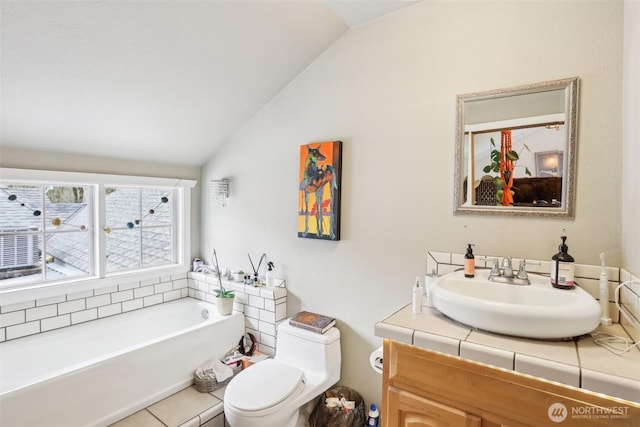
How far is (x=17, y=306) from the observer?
226cm

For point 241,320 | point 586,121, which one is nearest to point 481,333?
point 586,121

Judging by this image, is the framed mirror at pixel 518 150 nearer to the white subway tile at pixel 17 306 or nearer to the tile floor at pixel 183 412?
the tile floor at pixel 183 412

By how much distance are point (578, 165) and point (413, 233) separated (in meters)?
0.85

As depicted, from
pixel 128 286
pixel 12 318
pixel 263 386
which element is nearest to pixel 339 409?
pixel 263 386

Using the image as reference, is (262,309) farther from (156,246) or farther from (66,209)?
(66,209)

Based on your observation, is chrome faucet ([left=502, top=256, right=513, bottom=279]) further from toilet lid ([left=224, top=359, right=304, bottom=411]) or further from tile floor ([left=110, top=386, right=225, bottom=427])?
tile floor ([left=110, top=386, right=225, bottom=427])

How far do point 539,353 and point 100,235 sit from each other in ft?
9.93

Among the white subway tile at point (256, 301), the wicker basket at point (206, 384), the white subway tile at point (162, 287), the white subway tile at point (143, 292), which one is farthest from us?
the white subway tile at point (162, 287)

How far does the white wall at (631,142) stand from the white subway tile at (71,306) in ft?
11.1

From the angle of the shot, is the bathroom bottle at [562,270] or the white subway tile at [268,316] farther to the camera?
the white subway tile at [268,316]

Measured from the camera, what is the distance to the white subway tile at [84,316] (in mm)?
2515

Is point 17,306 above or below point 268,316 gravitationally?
above

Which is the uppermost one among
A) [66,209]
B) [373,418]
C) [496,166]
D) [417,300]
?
[496,166]

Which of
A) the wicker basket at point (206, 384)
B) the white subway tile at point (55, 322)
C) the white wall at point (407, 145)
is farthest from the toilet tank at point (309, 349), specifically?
the white subway tile at point (55, 322)
